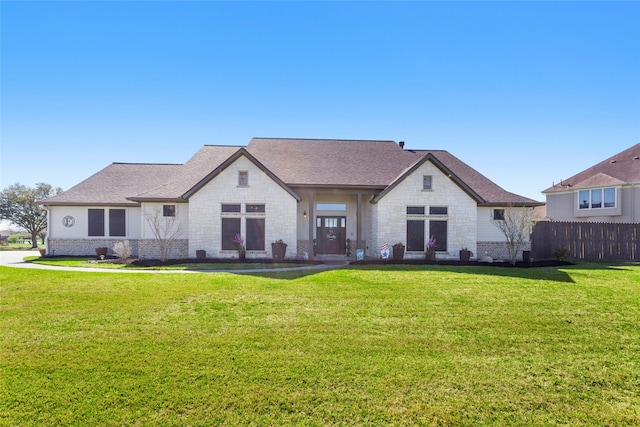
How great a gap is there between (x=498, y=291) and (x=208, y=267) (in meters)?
10.9

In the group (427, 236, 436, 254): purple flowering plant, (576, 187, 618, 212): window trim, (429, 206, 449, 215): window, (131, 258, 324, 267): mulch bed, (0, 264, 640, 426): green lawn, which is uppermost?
(576, 187, 618, 212): window trim

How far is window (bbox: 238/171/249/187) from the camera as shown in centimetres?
1761

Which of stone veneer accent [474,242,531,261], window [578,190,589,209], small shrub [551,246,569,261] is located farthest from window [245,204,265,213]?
window [578,190,589,209]

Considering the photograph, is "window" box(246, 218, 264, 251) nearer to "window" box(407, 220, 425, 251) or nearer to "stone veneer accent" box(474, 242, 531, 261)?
"window" box(407, 220, 425, 251)

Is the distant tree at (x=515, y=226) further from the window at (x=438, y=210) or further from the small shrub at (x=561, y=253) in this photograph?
the window at (x=438, y=210)

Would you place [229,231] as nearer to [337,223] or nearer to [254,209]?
[254,209]

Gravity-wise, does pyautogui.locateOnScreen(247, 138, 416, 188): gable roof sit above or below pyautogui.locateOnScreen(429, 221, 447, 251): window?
above

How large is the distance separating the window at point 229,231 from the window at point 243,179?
1843 millimetres

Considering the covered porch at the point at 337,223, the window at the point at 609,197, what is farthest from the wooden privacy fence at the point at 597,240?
the covered porch at the point at 337,223

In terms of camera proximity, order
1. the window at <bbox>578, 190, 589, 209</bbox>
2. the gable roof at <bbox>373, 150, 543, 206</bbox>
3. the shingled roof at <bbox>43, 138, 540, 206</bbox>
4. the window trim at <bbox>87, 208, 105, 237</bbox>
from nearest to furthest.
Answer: the gable roof at <bbox>373, 150, 543, 206</bbox>
the shingled roof at <bbox>43, 138, 540, 206</bbox>
the window trim at <bbox>87, 208, 105, 237</bbox>
the window at <bbox>578, 190, 589, 209</bbox>

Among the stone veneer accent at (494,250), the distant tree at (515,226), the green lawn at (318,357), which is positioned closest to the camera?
the green lawn at (318,357)

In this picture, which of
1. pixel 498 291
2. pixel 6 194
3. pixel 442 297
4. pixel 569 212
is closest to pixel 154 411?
pixel 442 297

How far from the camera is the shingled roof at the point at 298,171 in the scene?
60.1 ft

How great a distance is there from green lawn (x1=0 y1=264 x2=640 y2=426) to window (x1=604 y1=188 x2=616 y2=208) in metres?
22.5
